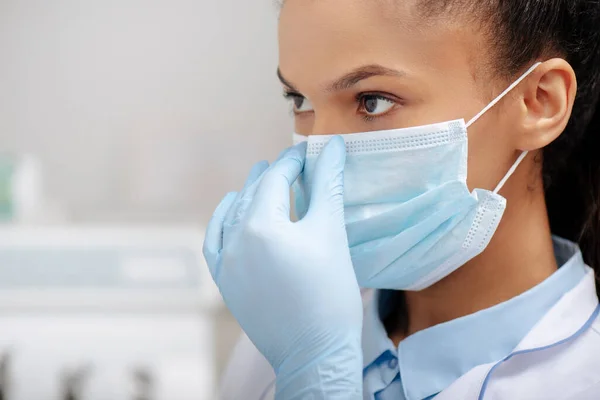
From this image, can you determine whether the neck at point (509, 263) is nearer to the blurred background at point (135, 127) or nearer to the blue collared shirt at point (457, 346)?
the blue collared shirt at point (457, 346)

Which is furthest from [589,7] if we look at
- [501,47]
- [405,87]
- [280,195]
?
[280,195]

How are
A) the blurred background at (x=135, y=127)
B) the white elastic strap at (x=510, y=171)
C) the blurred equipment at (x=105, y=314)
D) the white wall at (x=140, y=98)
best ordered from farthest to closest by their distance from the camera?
the white wall at (x=140, y=98), the blurred background at (x=135, y=127), the blurred equipment at (x=105, y=314), the white elastic strap at (x=510, y=171)

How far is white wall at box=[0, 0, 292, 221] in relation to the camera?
75.7 inches

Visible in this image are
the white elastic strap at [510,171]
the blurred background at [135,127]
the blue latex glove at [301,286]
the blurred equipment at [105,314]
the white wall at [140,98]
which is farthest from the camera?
the white wall at [140,98]

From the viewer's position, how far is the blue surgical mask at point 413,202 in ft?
3.24

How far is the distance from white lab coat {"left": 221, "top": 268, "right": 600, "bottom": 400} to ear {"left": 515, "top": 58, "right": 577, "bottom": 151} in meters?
0.27

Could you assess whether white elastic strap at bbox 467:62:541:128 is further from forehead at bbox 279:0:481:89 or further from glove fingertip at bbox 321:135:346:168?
glove fingertip at bbox 321:135:346:168

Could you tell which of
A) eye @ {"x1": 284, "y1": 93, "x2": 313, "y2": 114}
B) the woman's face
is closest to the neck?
the woman's face

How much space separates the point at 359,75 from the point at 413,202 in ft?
0.68

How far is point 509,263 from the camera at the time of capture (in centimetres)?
111

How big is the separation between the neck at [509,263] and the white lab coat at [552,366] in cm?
8

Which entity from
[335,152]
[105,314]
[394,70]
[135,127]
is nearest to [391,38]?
[394,70]

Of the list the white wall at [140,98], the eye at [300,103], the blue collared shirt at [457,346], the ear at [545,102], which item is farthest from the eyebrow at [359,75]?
the white wall at [140,98]

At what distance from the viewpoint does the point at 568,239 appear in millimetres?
1349
